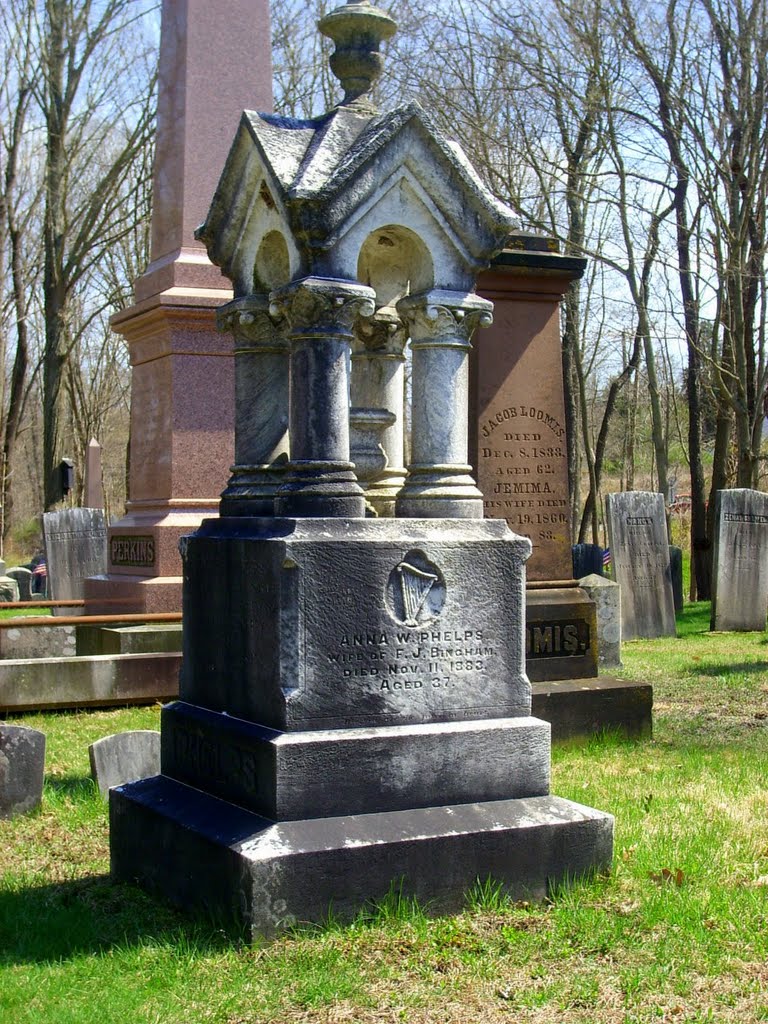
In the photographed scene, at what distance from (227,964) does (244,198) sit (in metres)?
3.04

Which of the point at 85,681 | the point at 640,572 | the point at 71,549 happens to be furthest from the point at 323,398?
the point at 71,549

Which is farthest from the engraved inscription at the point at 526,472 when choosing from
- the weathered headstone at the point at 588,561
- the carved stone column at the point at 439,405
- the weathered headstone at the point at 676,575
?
the weathered headstone at the point at 676,575

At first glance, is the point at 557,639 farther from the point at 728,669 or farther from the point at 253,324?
the point at 253,324

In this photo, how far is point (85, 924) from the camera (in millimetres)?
4684

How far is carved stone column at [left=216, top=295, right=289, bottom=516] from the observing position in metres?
5.54

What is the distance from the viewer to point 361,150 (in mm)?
4914

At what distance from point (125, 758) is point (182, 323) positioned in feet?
15.0

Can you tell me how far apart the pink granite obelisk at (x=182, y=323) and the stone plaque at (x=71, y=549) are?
243 inches

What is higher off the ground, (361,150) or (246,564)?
(361,150)

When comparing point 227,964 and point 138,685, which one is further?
point 138,685

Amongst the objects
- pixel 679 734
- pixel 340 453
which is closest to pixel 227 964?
pixel 340 453

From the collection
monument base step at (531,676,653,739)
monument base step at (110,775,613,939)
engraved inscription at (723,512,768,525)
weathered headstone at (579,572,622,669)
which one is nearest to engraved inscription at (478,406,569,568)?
monument base step at (531,676,653,739)

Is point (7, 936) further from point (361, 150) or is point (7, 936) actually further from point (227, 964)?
point (361, 150)

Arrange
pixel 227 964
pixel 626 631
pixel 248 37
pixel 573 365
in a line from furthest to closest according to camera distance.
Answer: pixel 573 365 → pixel 626 631 → pixel 248 37 → pixel 227 964
